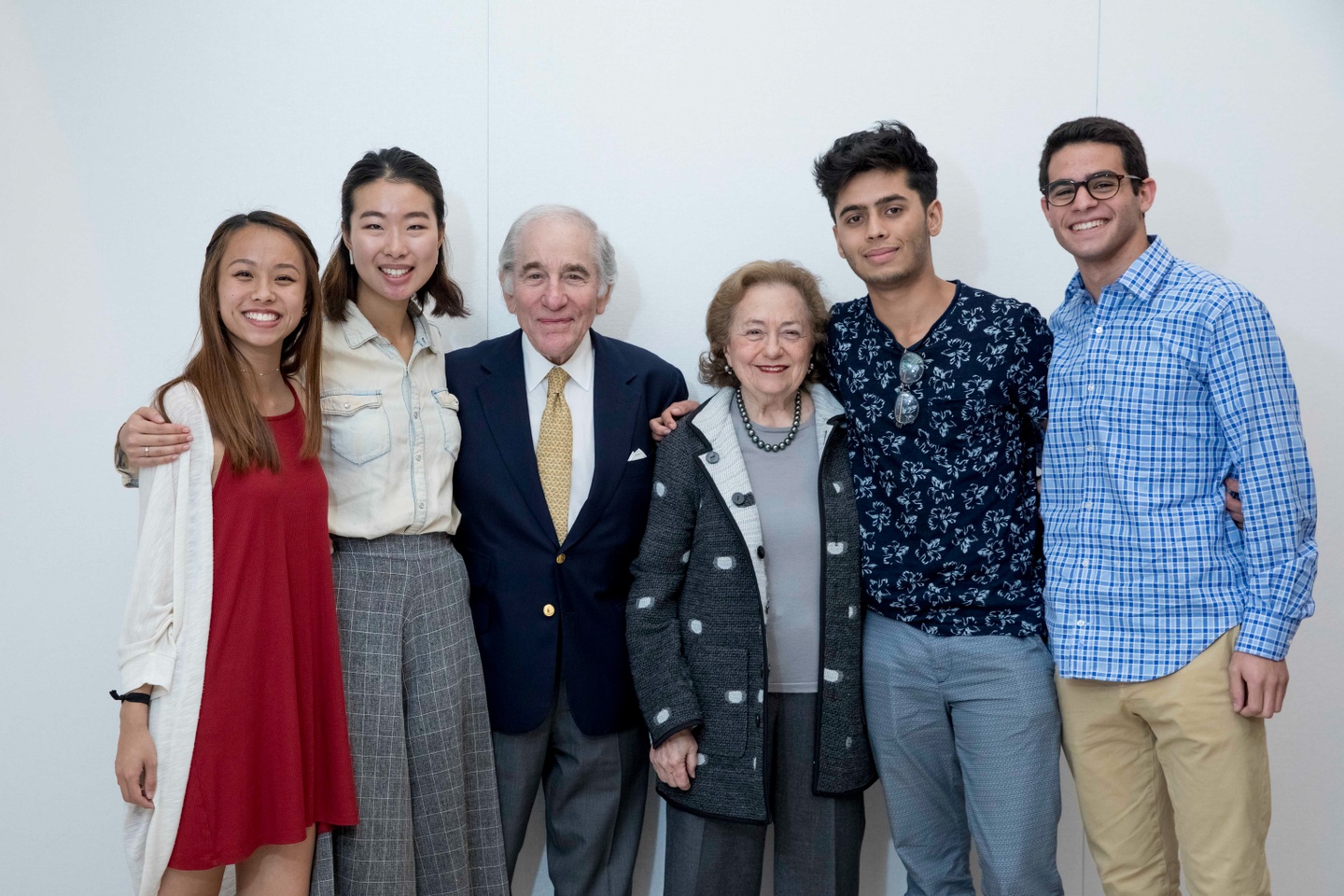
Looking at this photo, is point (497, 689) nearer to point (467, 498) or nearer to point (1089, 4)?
point (467, 498)

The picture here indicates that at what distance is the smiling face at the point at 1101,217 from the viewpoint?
78.0 inches

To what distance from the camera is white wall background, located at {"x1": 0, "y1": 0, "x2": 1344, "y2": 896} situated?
2.71 m

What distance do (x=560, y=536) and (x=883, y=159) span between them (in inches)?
45.4

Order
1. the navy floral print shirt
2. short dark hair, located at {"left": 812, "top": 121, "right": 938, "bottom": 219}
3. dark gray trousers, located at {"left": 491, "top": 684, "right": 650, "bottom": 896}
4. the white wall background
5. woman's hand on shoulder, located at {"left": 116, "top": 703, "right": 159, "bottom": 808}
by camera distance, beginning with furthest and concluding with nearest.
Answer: the white wall background
dark gray trousers, located at {"left": 491, "top": 684, "right": 650, "bottom": 896}
short dark hair, located at {"left": 812, "top": 121, "right": 938, "bottom": 219}
the navy floral print shirt
woman's hand on shoulder, located at {"left": 116, "top": 703, "right": 159, "bottom": 808}

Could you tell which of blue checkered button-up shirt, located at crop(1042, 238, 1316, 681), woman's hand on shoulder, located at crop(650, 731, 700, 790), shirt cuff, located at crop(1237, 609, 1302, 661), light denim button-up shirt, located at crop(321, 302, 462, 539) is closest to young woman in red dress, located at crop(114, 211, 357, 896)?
light denim button-up shirt, located at crop(321, 302, 462, 539)

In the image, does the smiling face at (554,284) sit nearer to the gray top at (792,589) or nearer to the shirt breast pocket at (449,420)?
the shirt breast pocket at (449,420)

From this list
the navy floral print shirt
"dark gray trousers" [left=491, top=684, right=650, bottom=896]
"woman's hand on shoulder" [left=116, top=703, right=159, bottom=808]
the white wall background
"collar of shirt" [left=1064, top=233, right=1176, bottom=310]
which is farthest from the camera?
the white wall background

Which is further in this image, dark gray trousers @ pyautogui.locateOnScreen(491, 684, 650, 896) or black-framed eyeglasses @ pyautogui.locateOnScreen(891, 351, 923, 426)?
dark gray trousers @ pyautogui.locateOnScreen(491, 684, 650, 896)

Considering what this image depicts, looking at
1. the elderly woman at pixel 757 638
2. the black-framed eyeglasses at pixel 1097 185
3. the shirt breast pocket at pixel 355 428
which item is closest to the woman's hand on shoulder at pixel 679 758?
the elderly woman at pixel 757 638

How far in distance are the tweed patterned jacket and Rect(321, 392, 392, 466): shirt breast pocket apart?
63 cm

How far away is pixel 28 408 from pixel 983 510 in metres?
2.69

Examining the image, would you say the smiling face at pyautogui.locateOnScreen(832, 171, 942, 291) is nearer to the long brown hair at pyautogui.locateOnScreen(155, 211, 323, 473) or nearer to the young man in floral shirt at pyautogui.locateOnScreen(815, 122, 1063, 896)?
the young man in floral shirt at pyautogui.locateOnScreen(815, 122, 1063, 896)

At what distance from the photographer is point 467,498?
225 centimetres

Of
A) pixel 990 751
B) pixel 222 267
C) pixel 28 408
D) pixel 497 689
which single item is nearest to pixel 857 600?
pixel 990 751
